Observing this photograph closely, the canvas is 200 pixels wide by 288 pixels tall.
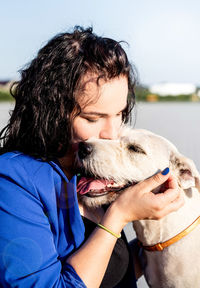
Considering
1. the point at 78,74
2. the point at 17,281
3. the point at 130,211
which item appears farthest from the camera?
the point at 78,74

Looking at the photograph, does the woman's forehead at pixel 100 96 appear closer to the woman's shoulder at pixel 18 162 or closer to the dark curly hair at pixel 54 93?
the dark curly hair at pixel 54 93

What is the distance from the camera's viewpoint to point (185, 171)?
97.9 inches

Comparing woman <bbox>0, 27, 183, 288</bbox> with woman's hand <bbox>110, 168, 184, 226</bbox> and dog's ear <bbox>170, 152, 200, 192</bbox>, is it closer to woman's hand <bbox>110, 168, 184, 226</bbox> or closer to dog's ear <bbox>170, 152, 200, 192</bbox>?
woman's hand <bbox>110, 168, 184, 226</bbox>

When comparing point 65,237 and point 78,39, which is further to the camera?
point 78,39

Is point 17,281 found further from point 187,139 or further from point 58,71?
point 187,139

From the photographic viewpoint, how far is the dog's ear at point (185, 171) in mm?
2420

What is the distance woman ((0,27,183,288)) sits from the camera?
1.76 meters

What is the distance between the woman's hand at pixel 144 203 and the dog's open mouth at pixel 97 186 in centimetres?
31

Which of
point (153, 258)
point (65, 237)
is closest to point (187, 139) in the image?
point (153, 258)

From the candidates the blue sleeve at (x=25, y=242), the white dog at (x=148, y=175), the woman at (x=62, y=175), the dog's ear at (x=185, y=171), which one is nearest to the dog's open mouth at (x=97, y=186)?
the white dog at (x=148, y=175)

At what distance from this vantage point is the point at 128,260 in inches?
89.3

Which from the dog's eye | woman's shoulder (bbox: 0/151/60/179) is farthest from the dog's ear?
woman's shoulder (bbox: 0/151/60/179)

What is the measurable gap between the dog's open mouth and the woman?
0.10m

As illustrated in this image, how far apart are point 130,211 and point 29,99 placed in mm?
841
